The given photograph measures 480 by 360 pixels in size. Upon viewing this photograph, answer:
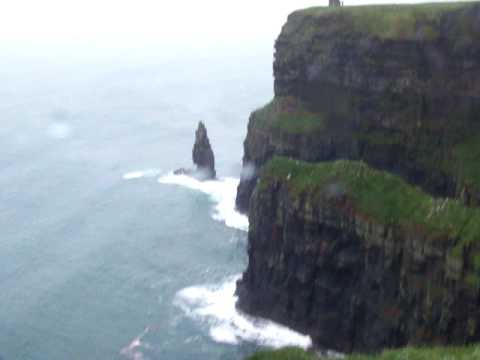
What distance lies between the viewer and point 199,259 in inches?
4183

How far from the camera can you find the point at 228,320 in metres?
88.7

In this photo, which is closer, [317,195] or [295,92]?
[317,195]

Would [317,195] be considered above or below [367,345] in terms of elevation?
above

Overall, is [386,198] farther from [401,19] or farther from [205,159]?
[205,159]

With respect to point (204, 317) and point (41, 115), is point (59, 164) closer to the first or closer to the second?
point (41, 115)

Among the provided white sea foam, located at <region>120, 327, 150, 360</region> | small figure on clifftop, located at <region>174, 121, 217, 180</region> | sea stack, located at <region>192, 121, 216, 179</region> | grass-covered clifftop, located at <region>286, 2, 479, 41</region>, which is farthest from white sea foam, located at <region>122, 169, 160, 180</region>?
white sea foam, located at <region>120, 327, 150, 360</region>

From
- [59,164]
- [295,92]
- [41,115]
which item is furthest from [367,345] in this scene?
[41,115]

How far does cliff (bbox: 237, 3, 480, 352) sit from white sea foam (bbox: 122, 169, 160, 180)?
2840 cm

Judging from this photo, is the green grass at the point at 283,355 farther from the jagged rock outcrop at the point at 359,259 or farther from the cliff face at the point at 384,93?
the cliff face at the point at 384,93

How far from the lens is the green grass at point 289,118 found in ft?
362

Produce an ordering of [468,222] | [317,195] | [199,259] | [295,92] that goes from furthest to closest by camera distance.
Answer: [295,92], [199,259], [317,195], [468,222]

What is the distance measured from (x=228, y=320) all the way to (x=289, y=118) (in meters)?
Result: 35.4

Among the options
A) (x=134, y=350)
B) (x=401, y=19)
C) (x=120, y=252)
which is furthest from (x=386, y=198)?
(x=120, y=252)

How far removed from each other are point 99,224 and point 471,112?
56.3 meters
